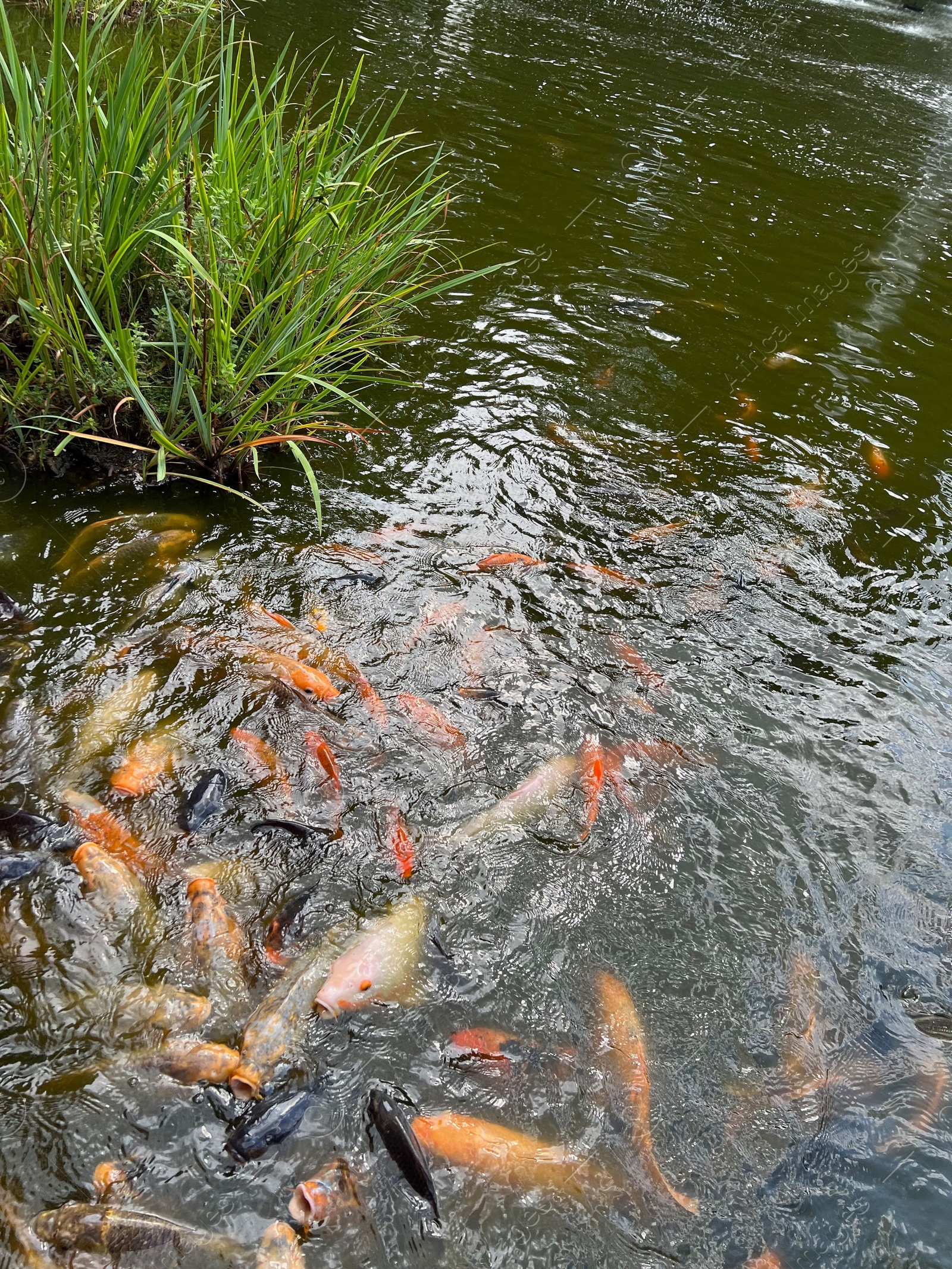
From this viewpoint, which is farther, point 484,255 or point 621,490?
point 484,255

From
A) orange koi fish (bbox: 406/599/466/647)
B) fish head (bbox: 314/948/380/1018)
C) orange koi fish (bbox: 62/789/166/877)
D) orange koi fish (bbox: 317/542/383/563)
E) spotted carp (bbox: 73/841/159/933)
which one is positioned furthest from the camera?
orange koi fish (bbox: 317/542/383/563)

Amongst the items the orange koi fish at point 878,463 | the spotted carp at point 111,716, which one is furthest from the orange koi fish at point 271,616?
the orange koi fish at point 878,463

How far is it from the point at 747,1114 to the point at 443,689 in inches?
74.1

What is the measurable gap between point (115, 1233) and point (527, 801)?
5.93 feet

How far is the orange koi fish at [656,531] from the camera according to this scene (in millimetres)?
4730

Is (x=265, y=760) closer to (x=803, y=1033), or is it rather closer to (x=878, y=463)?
(x=803, y=1033)

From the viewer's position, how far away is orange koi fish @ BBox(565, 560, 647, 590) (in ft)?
14.5

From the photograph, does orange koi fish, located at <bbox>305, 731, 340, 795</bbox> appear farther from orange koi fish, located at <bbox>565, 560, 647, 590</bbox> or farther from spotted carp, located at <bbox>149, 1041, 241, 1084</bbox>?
orange koi fish, located at <bbox>565, 560, 647, 590</bbox>

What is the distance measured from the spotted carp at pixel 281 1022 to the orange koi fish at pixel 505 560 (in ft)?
A: 7.11

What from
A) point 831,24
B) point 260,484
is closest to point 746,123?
point 831,24

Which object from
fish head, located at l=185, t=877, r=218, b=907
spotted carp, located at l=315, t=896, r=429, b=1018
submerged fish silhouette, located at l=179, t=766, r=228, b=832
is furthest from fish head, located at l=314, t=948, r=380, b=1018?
submerged fish silhouette, located at l=179, t=766, r=228, b=832

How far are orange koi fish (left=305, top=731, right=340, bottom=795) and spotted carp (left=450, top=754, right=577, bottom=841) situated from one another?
486 millimetres

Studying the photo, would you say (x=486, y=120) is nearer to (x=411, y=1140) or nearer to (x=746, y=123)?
(x=746, y=123)

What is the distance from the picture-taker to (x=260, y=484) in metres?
4.45
